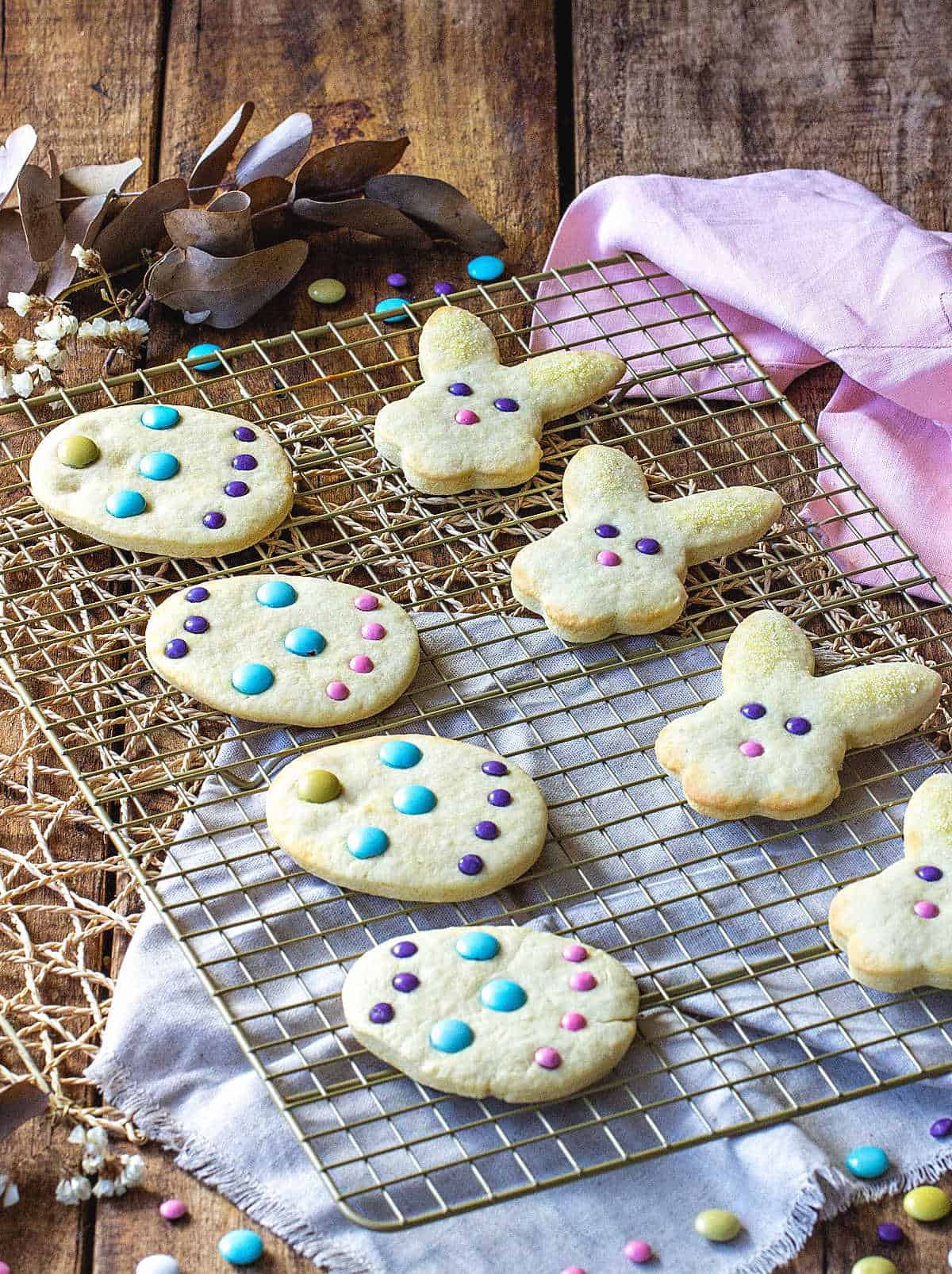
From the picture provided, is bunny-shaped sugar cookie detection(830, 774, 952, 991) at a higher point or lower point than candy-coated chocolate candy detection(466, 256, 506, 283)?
lower

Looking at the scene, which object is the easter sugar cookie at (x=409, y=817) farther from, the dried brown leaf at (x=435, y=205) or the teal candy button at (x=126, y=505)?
the dried brown leaf at (x=435, y=205)

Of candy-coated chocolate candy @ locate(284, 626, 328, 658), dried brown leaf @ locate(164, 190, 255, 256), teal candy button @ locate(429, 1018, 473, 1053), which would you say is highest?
dried brown leaf @ locate(164, 190, 255, 256)

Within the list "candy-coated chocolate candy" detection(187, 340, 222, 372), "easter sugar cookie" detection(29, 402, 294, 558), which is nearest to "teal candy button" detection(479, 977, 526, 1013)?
"easter sugar cookie" detection(29, 402, 294, 558)

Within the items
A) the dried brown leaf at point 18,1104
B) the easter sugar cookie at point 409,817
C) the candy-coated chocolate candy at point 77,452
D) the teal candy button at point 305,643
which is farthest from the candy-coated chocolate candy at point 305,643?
the dried brown leaf at point 18,1104

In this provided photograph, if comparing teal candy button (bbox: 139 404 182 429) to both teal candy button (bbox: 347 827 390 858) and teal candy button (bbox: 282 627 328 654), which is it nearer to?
teal candy button (bbox: 282 627 328 654)

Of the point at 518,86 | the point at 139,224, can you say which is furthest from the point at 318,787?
the point at 518,86

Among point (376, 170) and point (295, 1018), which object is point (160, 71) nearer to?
point (376, 170)

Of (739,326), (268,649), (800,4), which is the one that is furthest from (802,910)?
(800,4)
